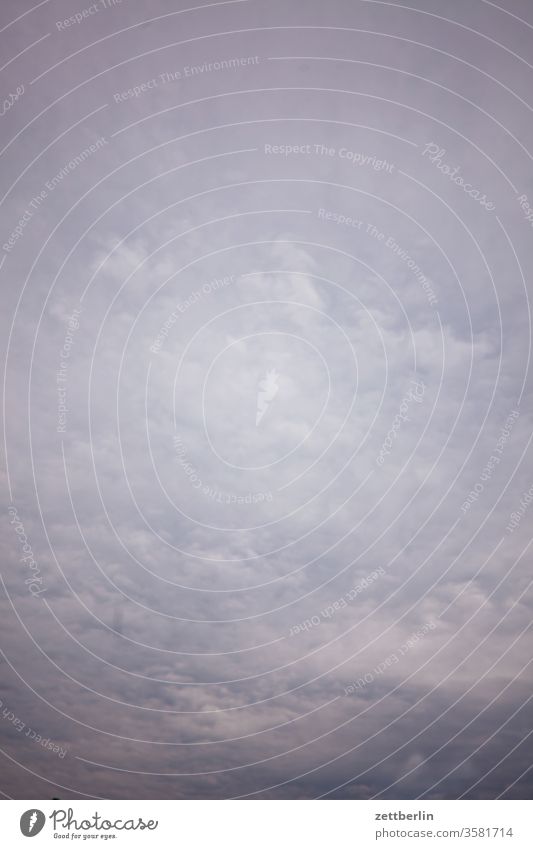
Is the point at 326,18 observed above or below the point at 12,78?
above

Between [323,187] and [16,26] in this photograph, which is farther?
[323,187]

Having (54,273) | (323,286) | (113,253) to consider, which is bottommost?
(54,273)

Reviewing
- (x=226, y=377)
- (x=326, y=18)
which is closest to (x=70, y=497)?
(x=226, y=377)

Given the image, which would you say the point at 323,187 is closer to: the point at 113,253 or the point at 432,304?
the point at 432,304

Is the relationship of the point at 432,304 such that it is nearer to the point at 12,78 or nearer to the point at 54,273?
the point at 54,273
